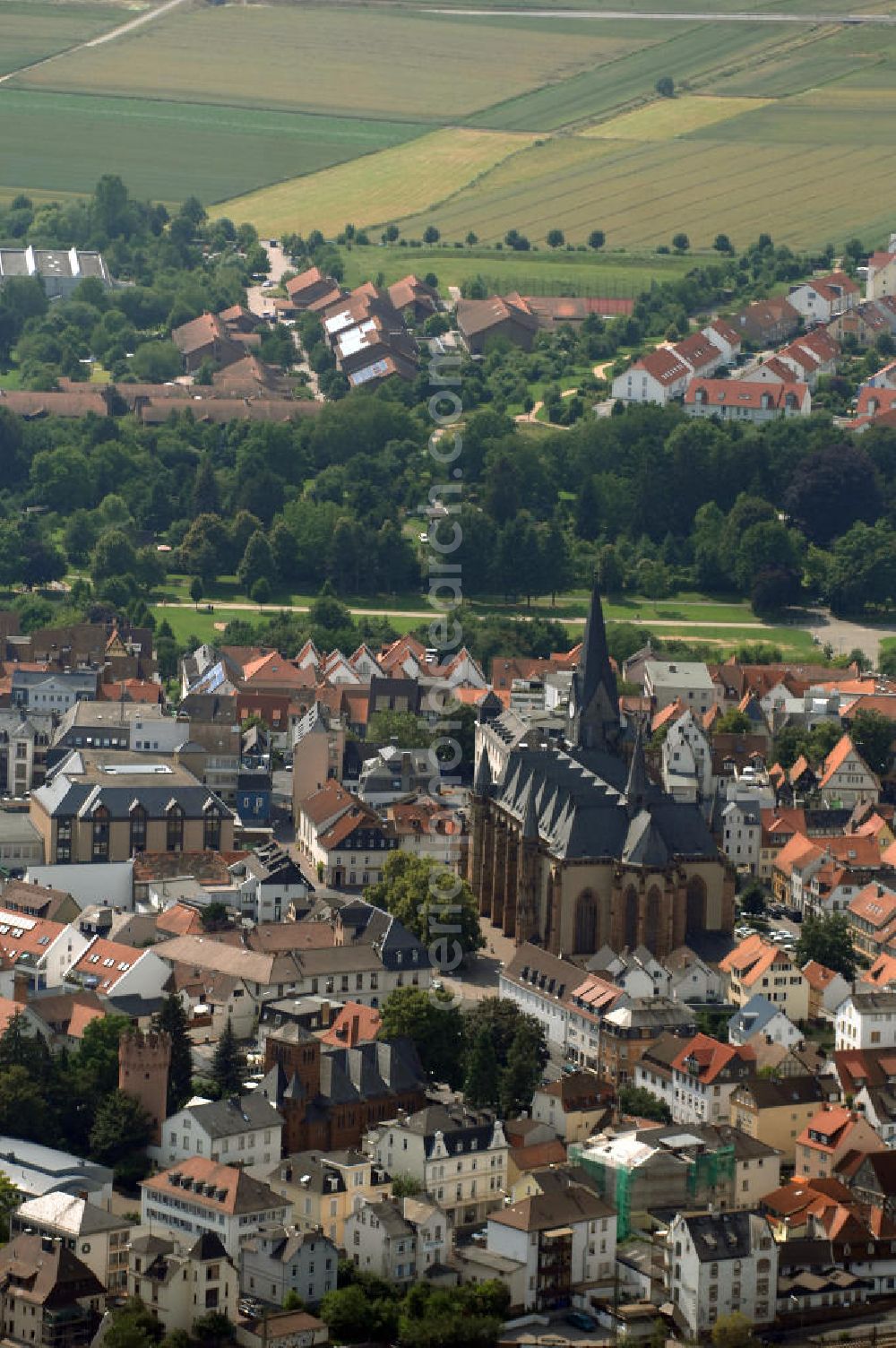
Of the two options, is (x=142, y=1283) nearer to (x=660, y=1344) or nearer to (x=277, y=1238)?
(x=277, y=1238)

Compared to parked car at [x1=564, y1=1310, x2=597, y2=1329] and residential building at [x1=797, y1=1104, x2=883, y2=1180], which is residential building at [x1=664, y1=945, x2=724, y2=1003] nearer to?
residential building at [x1=797, y1=1104, x2=883, y2=1180]

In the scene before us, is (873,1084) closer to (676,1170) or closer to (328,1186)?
(676,1170)

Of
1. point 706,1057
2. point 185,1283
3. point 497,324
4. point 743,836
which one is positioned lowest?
point 185,1283

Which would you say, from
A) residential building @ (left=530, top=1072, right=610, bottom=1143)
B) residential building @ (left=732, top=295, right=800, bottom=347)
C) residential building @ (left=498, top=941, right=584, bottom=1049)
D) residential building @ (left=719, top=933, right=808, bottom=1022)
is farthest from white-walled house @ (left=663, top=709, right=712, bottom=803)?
residential building @ (left=732, top=295, right=800, bottom=347)

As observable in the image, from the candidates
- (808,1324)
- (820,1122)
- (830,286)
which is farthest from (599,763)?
(830,286)

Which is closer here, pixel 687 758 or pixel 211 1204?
pixel 211 1204

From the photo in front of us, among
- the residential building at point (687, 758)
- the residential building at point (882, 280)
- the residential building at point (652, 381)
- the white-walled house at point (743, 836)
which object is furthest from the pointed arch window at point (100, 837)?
the residential building at point (882, 280)

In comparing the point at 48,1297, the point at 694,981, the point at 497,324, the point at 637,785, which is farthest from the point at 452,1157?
the point at 497,324
